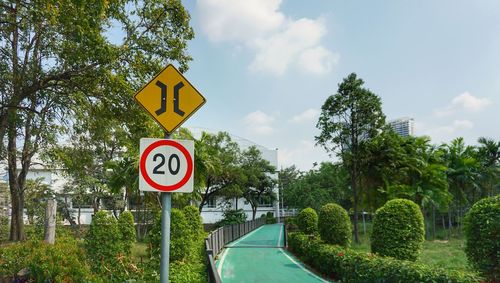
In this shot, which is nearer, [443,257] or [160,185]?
[160,185]

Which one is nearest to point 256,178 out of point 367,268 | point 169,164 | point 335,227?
point 335,227

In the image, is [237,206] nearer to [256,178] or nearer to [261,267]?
[256,178]

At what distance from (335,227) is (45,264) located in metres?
10.2

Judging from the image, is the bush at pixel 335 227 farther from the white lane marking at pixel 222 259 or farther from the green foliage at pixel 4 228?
the green foliage at pixel 4 228

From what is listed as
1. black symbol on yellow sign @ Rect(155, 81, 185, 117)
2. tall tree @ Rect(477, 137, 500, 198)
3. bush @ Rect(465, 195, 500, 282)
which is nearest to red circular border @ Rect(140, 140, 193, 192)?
black symbol on yellow sign @ Rect(155, 81, 185, 117)

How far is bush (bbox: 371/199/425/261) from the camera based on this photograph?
10312 millimetres

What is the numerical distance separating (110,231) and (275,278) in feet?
15.8

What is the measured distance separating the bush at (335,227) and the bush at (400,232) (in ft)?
13.8

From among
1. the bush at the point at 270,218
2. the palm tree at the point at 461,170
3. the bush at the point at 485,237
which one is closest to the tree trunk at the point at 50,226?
the bush at the point at 485,237

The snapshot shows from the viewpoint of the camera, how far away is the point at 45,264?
7207mm

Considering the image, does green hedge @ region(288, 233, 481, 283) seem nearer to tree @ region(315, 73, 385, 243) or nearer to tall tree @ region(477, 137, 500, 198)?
tree @ region(315, 73, 385, 243)

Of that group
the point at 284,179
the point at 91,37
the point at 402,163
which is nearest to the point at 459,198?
the point at 402,163

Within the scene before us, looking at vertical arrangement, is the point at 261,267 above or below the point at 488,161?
below

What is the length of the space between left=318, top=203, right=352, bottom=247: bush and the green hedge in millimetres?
423
